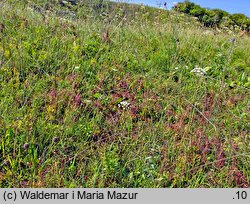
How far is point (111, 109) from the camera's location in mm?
2959

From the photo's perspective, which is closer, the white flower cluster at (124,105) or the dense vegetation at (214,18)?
the white flower cluster at (124,105)

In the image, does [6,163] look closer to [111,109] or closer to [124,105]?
[111,109]

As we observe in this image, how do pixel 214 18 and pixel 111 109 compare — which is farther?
pixel 214 18

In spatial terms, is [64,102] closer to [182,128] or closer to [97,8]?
[182,128]

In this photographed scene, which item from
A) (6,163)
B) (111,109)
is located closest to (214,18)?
(111,109)

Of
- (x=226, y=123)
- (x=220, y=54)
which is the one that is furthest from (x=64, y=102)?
(x=220, y=54)

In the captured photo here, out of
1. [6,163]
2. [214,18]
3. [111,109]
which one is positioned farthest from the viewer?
[214,18]

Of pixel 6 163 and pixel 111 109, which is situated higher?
pixel 111 109

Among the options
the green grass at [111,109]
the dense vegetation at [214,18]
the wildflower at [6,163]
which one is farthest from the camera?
the dense vegetation at [214,18]

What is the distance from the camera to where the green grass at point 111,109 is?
87.5 inches

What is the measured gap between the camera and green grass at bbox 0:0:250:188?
2.22m

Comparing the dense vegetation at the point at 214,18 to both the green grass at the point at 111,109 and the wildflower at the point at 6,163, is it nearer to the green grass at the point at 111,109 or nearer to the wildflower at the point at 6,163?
the green grass at the point at 111,109

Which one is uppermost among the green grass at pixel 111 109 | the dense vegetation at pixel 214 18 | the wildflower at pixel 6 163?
the dense vegetation at pixel 214 18

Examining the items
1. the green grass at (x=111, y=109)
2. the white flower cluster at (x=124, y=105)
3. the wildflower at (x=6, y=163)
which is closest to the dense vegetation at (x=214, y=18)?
the green grass at (x=111, y=109)
